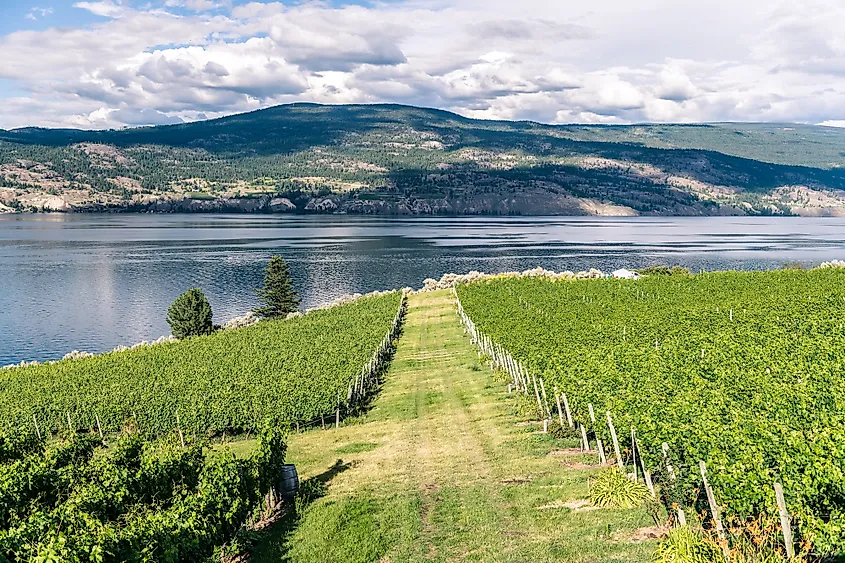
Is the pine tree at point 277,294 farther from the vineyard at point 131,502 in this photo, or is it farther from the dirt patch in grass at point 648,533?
the dirt patch in grass at point 648,533

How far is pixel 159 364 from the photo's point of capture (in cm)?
4675

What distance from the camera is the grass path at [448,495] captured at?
15609mm

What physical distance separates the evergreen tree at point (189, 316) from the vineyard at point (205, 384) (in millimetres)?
14443

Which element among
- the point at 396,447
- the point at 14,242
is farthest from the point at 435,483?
the point at 14,242

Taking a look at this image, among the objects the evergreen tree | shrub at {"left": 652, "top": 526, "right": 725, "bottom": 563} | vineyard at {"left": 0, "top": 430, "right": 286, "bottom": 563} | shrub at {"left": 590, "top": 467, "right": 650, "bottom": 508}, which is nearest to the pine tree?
the evergreen tree

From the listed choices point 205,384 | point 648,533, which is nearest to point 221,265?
point 205,384

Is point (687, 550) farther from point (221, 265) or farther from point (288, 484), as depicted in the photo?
point (221, 265)

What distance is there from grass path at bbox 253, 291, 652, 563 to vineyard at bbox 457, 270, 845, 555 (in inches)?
71.0

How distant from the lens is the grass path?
615 inches

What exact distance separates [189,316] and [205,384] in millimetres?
35097

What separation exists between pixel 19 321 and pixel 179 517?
82.8 meters

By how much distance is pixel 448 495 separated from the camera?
1927 centimetres

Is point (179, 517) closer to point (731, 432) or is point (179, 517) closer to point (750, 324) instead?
point (731, 432)

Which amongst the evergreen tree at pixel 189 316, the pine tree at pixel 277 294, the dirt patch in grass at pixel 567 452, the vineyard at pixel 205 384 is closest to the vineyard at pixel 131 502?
the vineyard at pixel 205 384
